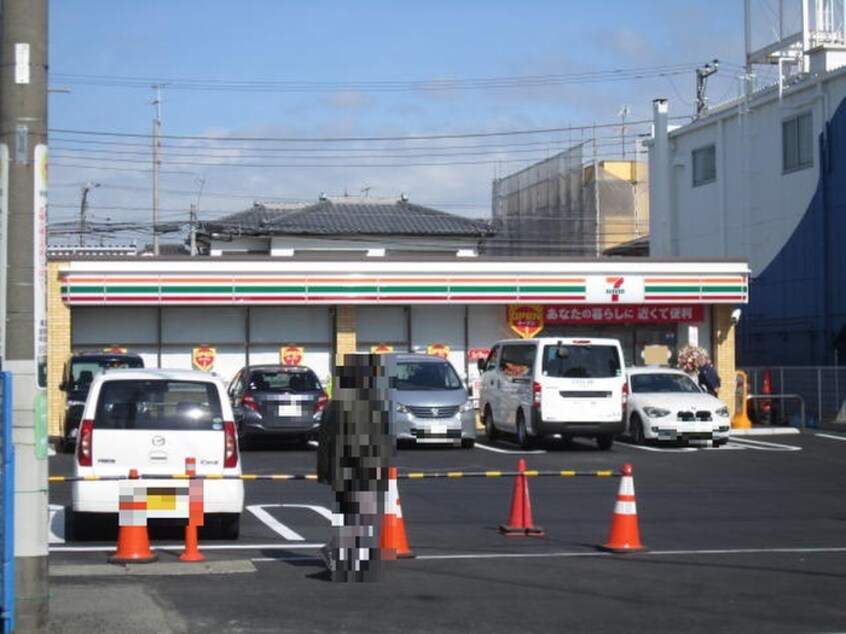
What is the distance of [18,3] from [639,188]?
203ft

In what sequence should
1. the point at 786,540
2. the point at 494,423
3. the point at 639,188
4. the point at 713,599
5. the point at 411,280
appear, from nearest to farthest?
the point at 713,599 → the point at 786,540 → the point at 494,423 → the point at 411,280 → the point at 639,188

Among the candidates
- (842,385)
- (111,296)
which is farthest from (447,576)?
(842,385)

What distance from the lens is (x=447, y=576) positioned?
11.5 m

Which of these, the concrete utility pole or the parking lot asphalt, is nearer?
the concrete utility pole

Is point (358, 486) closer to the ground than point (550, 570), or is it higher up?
higher up

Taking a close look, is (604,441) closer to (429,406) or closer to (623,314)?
(429,406)

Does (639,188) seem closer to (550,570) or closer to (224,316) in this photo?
(224,316)

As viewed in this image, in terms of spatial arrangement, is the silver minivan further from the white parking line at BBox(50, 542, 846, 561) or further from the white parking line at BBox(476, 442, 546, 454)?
the white parking line at BBox(50, 542, 846, 561)

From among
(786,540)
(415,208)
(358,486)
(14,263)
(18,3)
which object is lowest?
(786,540)

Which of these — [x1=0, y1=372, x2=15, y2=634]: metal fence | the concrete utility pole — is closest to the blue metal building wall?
the concrete utility pole

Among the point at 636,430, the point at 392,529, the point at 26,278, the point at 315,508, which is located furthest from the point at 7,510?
the point at 636,430

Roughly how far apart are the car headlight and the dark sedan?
6774mm

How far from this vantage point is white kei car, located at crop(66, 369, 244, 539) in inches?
510

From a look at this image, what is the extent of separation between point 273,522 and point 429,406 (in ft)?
35.3
